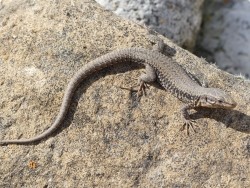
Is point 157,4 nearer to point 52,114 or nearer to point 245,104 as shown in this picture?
point 245,104

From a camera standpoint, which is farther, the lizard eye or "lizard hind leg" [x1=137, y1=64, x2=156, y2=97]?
"lizard hind leg" [x1=137, y1=64, x2=156, y2=97]

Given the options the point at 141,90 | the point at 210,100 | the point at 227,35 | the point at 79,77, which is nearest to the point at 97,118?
the point at 79,77

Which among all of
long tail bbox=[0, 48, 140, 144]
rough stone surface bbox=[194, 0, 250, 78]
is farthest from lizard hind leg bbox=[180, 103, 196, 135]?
rough stone surface bbox=[194, 0, 250, 78]

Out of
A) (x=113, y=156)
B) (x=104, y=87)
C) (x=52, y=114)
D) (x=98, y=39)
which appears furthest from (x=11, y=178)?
(x=98, y=39)

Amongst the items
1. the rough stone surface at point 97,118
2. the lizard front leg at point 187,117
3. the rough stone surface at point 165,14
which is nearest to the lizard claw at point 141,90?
the rough stone surface at point 97,118

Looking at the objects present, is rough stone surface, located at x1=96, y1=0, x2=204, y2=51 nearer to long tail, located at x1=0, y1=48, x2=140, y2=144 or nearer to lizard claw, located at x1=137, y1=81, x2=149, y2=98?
long tail, located at x1=0, y1=48, x2=140, y2=144

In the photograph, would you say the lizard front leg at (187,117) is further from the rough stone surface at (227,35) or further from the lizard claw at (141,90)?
the rough stone surface at (227,35)
